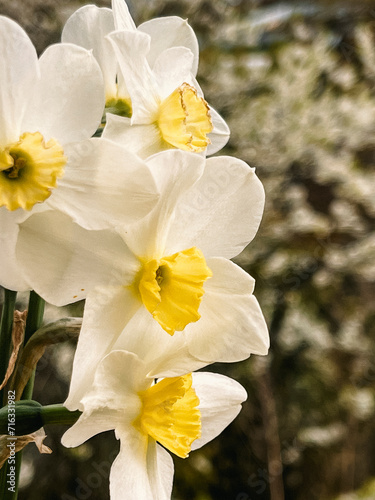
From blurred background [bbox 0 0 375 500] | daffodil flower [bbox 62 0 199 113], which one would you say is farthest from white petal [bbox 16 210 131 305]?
blurred background [bbox 0 0 375 500]

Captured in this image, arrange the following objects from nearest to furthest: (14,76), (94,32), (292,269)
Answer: (14,76) → (94,32) → (292,269)

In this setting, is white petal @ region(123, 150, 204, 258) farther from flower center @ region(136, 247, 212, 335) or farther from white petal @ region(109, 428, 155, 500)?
white petal @ region(109, 428, 155, 500)

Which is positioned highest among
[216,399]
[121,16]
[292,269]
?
[121,16]

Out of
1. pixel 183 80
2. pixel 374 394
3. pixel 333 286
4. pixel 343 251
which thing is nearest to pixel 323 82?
pixel 343 251

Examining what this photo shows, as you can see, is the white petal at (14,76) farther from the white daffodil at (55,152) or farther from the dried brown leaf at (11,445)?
the dried brown leaf at (11,445)

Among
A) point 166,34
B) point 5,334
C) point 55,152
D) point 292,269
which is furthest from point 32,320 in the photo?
point 292,269

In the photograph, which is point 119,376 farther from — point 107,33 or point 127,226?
point 107,33

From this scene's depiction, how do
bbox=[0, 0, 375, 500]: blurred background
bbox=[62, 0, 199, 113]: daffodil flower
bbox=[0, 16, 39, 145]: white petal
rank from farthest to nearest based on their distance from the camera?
bbox=[0, 0, 375, 500]: blurred background → bbox=[62, 0, 199, 113]: daffodil flower → bbox=[0, 16, 39, 145]: white petal

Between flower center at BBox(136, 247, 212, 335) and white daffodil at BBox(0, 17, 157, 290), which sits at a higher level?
white daffodil at BBox(0, 17, 157, 290)
